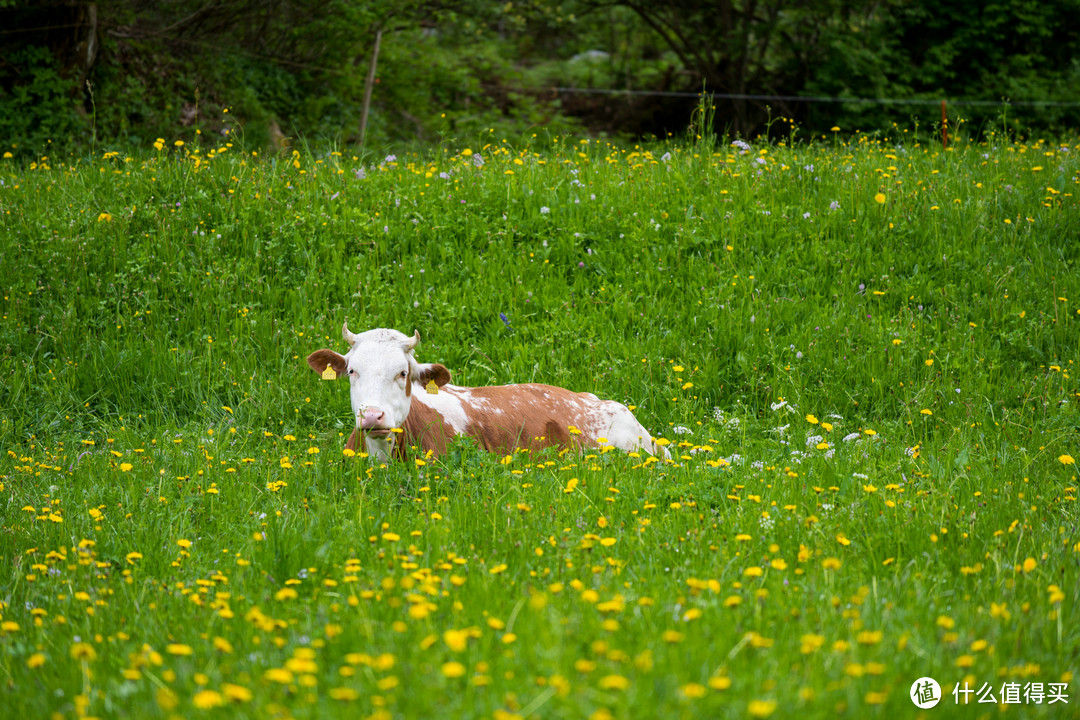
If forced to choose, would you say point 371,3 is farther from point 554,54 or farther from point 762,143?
point 554,54

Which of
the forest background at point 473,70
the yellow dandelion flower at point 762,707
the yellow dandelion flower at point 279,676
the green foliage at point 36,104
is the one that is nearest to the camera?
the yellow dandelion flower at point 762,707

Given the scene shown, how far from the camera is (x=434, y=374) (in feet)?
18.0

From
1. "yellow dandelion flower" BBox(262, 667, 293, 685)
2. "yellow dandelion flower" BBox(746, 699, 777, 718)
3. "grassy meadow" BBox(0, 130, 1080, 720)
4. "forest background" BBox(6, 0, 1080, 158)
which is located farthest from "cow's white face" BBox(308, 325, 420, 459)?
"forest background" BBox(6, 0, 1080, 158)

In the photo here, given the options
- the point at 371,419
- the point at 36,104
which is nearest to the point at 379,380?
the point at 371,419

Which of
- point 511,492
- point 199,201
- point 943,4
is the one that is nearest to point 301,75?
point 199,201

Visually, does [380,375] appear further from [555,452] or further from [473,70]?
[473,70]

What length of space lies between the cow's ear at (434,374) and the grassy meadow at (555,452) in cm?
54

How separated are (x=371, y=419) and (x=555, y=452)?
1.21m

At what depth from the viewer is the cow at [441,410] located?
5176mm

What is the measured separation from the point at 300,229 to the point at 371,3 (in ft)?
32.0

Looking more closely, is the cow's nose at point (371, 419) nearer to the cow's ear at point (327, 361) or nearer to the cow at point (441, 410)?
the cow at point (441, 410)

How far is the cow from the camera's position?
5.18 metres

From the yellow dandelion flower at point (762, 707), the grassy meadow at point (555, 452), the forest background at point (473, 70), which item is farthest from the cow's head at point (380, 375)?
the forest background at point (473, 70)

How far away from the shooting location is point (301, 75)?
18.1 m
